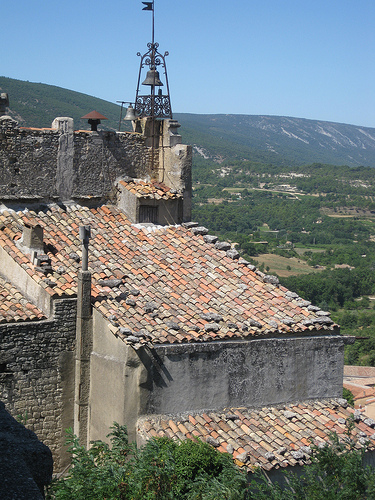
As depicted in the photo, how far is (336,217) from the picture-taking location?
131750 mm

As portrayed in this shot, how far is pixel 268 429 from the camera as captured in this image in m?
12.9

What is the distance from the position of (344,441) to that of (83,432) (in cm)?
486

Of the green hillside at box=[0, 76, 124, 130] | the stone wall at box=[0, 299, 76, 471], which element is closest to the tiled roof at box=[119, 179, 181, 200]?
the stone wall at box=[0, 299, 76, 471]

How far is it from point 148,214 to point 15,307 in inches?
173

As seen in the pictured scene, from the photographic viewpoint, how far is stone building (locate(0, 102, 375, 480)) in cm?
1248

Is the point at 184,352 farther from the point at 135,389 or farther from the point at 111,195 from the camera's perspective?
the point at 111,195

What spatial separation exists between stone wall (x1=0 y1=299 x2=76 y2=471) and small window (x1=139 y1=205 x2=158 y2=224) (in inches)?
146

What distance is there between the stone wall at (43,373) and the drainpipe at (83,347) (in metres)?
0.17

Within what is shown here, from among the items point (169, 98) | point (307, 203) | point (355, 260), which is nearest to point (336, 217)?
point (307, 203)

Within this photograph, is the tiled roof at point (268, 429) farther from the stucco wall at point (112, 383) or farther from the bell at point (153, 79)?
the bell at point (153, 79)

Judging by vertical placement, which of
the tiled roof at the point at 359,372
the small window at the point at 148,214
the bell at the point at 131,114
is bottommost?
the tiled roof at the point at 359,372

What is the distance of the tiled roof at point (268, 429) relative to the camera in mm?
12016

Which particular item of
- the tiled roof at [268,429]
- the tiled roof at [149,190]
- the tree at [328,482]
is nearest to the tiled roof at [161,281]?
the tiled roof at [149,190]

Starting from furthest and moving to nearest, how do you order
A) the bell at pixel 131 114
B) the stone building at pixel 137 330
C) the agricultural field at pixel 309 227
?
the agricultural field at pixel 309 227 < the bell at pixel 131 114 < the stone building at pixel 137 330
